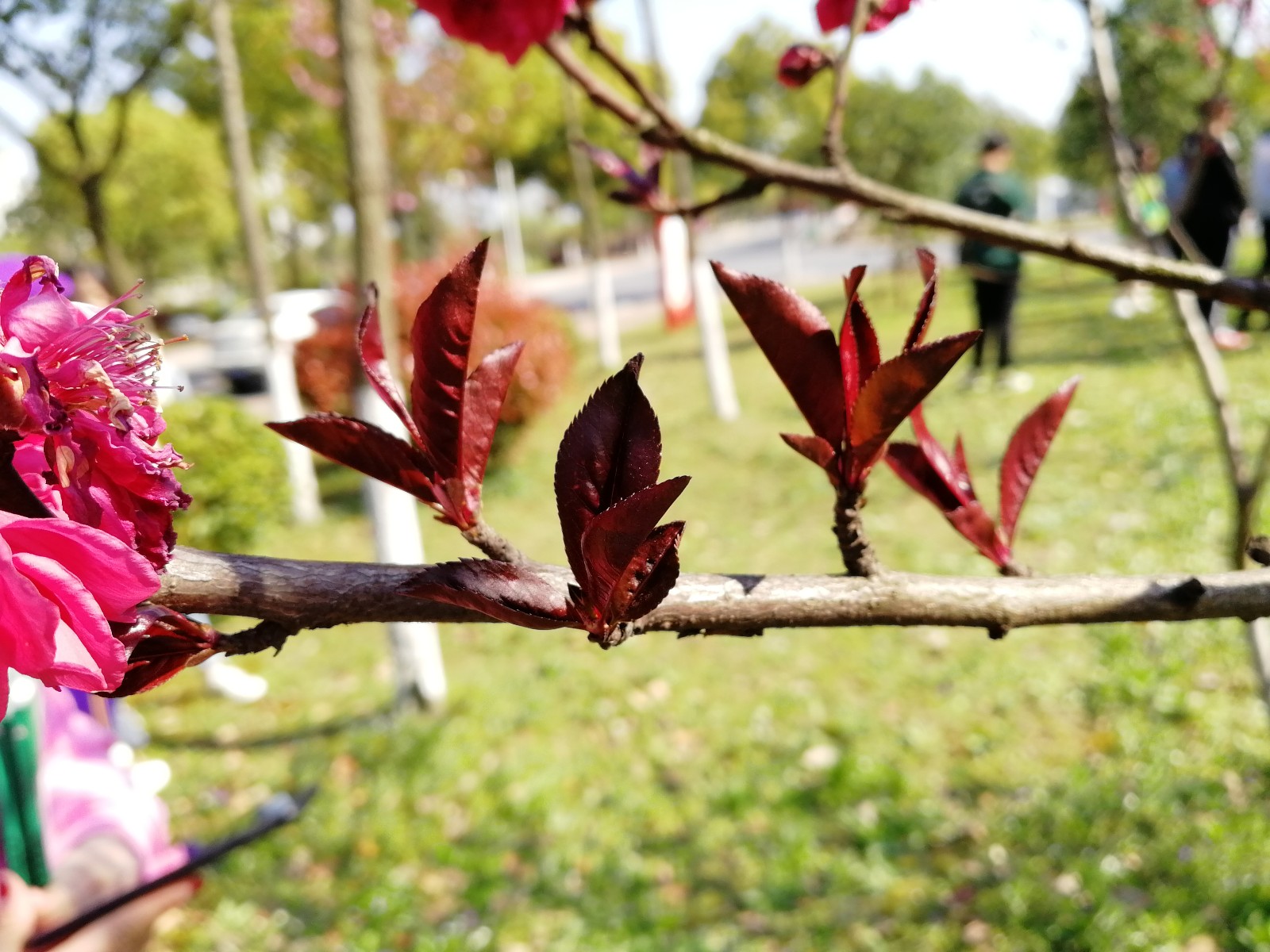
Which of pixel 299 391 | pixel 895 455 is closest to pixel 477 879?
pixel 895 455

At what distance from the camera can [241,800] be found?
12.5 ft

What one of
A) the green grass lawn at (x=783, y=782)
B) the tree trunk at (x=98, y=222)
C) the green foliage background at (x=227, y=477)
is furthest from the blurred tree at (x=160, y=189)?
the green grass lawn at (x=783, y=782)

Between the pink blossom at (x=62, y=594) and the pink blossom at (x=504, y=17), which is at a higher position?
the pink blossom at (x=504, y=17)

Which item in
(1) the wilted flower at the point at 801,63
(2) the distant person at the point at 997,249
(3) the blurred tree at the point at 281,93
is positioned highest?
(3) the blurred tree at the point at 281,93

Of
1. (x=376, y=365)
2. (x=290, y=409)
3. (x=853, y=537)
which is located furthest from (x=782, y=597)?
(x=290, y=409)

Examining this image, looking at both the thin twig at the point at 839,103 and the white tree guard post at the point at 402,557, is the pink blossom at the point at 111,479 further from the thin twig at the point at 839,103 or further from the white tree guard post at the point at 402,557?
the white tree guard post at the point at 402,557

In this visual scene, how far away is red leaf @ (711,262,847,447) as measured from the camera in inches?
22.8

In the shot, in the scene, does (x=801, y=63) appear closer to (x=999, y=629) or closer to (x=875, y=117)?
(x=999, y=629)

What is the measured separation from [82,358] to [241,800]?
379 centimetres

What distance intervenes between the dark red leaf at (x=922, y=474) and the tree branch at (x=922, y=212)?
0.35 metres

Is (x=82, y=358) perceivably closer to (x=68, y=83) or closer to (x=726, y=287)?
(x=726, y=287)

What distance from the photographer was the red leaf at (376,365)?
0.58 m

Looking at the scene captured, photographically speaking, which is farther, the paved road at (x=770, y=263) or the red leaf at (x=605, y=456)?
the paved road at (x=770, y=263)

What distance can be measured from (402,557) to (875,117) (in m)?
18.7
